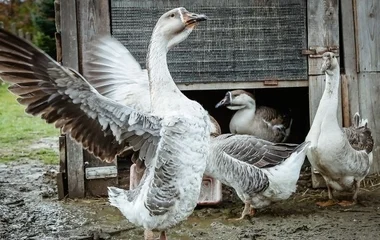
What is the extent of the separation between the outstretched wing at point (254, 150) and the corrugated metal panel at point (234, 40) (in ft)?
3.43

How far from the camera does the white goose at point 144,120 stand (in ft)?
11.7

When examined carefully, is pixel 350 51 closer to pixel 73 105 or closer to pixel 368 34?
pixel 368 34

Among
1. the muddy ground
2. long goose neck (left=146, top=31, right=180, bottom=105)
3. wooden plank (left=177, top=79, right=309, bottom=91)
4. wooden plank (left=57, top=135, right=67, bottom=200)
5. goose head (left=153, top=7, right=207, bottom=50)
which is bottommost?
the muddy ground

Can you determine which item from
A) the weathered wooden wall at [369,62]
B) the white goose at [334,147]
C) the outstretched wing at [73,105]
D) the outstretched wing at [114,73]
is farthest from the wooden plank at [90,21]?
the weathered wooden wall at [369,62]

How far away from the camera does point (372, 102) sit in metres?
6.62

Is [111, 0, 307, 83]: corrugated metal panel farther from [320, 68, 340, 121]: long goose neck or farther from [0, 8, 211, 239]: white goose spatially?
[0, 8, 211, 239]: white goose

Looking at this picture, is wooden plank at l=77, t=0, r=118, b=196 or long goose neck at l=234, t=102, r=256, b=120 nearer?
wooden plank at l=77, t=0, r=118, b=196

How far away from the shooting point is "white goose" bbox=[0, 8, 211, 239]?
11.7 ft

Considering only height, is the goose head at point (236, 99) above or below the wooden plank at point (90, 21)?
below

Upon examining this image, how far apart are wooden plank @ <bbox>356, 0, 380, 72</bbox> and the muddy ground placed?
4.52 feet

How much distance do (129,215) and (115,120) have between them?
73cm

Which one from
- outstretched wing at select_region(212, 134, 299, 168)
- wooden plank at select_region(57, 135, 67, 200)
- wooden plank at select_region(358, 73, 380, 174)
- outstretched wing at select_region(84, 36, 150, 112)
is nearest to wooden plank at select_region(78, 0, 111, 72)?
outstretched wing at select_region(84, 36, 150, 112)

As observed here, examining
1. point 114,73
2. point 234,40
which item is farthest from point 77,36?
point 234,40

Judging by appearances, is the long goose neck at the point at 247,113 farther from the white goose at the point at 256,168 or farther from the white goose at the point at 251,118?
the white goose at the point at 256,168
